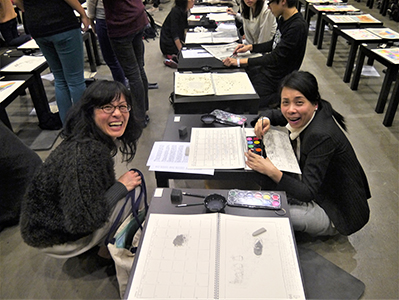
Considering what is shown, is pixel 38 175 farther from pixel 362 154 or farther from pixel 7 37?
pixel 7 37

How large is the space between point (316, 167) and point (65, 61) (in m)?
1.83

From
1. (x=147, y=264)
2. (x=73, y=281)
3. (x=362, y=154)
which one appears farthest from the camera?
(x=362, y=154)

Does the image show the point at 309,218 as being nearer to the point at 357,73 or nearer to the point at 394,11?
the point at 357,73

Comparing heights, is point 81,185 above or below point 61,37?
below

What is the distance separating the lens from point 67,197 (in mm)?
1129

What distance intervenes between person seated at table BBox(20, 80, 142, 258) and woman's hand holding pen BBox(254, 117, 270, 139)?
0.61 metres

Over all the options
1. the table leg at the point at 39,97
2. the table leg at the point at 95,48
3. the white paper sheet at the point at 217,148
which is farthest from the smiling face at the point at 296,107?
the table leg at the point at 95,48

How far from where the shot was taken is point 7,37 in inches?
165

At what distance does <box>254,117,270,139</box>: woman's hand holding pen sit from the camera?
1.51 metres

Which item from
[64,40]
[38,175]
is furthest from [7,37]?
[38,175]

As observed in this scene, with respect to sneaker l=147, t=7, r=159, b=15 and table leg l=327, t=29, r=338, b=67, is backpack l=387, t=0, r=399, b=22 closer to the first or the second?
table leg l=327, t=29, r=338, b=67

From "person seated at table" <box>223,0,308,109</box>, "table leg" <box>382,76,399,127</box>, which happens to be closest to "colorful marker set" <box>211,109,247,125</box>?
"person seated at table" <box>223,0,308,109</box>

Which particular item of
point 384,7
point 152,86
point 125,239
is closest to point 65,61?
point 152,86

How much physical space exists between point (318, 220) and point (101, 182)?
106 centimetres
